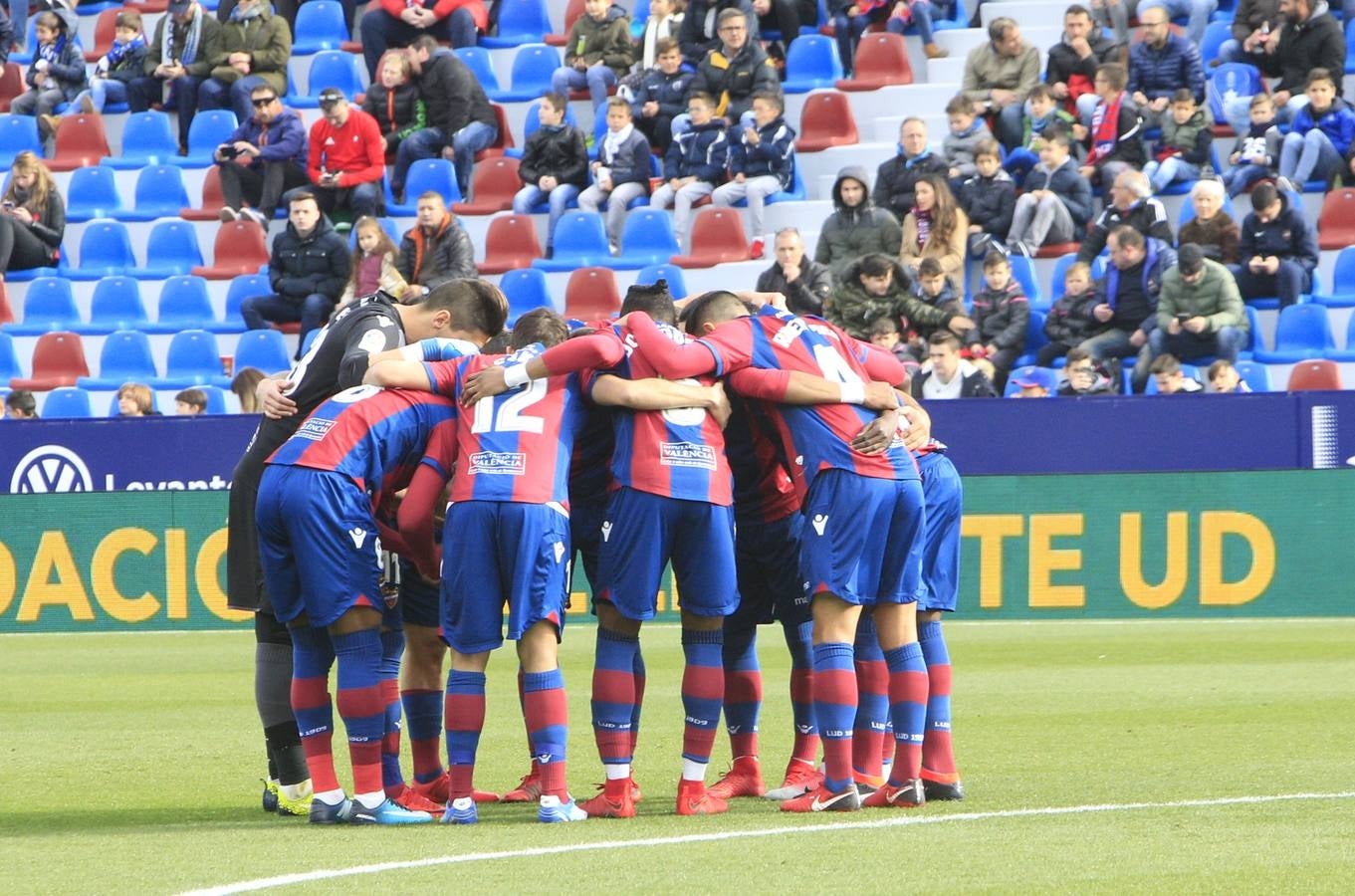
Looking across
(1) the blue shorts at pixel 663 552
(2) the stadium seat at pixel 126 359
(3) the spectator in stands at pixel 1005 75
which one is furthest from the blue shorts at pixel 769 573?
(2) the stadium seat at pixel 126 359

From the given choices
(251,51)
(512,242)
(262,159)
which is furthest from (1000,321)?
(251,51)

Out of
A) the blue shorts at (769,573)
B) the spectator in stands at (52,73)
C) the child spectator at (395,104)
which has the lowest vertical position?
the blue shorts at (769,573)

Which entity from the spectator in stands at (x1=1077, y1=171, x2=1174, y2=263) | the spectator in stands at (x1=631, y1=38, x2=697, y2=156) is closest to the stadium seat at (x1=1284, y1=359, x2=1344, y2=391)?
the spectator in stands at (x1=1077, y1=171, x2=1174, y2=263)

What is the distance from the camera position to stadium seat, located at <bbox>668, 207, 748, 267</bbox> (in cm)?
1872

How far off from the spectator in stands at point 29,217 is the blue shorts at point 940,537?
48.6 ft

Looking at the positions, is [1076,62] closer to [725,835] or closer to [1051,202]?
[1051,202]

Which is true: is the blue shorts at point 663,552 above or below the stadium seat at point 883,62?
below

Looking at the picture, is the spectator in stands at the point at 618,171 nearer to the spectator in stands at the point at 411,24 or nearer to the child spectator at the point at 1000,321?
the spectator in stands at the point at 411,24

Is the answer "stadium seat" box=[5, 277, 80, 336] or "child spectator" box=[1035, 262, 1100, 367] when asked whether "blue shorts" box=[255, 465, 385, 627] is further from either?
"stadium seat" box=[5, 277, 80, 336]

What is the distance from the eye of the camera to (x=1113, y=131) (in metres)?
17.9

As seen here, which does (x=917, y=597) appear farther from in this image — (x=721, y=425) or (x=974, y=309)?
(x=974, y=309)

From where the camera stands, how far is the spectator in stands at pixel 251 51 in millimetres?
21391

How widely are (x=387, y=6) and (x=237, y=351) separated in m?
4.53

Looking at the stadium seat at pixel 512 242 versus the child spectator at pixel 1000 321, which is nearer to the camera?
the child spectator at pixel 1000 321
